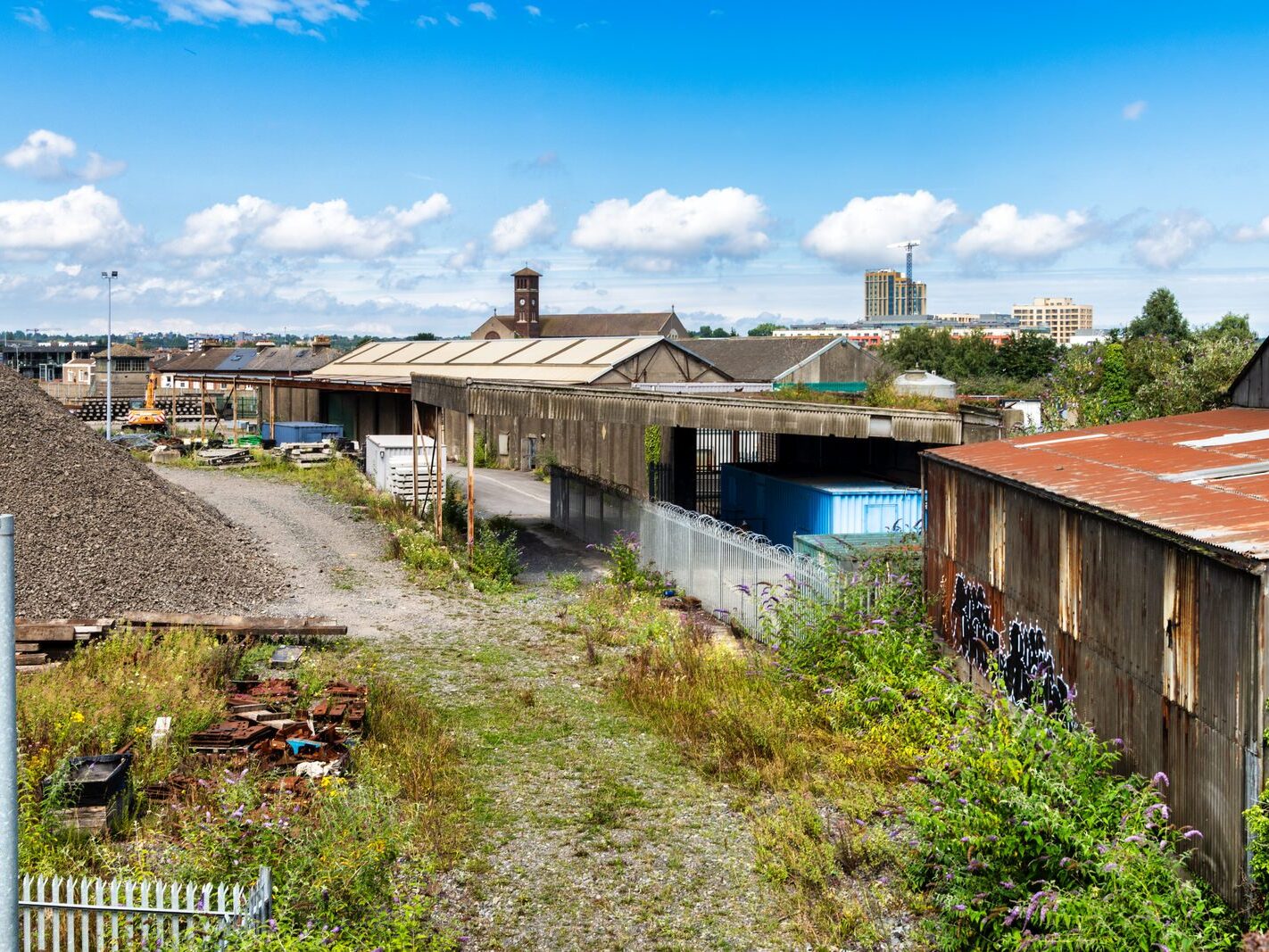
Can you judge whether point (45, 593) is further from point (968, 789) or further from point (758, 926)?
point (968, 789)

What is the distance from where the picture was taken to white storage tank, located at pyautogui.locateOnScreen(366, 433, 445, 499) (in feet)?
94.3

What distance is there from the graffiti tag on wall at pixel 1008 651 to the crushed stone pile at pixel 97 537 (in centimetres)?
1174

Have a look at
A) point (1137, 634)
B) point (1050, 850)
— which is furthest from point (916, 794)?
point (1137, 634)

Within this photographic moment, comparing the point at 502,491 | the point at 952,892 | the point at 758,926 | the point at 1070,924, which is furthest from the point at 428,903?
the point at 502,491

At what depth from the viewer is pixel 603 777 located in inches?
435

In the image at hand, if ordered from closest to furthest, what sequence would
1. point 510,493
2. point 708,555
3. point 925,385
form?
point 708,555 → point 925,385 → point 510,493

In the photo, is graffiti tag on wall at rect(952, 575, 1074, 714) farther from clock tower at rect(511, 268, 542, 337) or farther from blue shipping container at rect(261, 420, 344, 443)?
clock tower at rect(511, 268, 542, 337)

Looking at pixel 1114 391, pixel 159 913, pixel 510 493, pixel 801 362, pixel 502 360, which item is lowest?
pixel 159 913

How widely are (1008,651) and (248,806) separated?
7.12 metres

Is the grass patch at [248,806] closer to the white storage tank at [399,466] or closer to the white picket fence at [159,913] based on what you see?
the white picket fence at [159,913]

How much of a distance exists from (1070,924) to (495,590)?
14431 mm

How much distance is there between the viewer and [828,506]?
18.9 meters

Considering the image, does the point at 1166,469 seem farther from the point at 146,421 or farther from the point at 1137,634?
the point at 146,421

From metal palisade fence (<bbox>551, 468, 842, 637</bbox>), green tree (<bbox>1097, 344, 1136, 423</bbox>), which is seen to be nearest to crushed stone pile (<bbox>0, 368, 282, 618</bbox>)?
metal palisade fence (<bbox>551, 468, 842, 637</bbox>)
